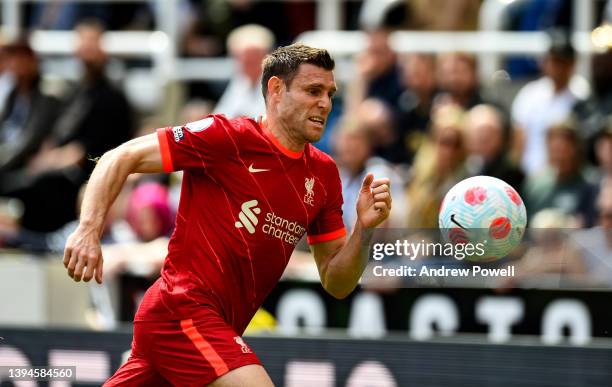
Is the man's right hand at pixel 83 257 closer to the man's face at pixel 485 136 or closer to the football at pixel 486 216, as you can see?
the football at pixel 486 216

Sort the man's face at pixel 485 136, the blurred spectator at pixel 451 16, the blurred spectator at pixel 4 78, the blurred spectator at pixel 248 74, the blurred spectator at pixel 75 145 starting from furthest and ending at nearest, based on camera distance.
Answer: the blurred spectator at pixel 4 78 → the blurred spectator at pixel 75 145 → the blurred spectator at pixel 451 16 → the blurred spectator at pixel 248 74 → the man's face at pixel 485 136

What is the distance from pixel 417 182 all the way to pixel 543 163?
101 cm

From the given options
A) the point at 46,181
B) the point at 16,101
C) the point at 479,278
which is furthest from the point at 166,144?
the point at 16,101

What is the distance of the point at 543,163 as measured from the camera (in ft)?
33.4

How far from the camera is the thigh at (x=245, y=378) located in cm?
607

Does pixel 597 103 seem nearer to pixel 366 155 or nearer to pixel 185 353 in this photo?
pixel 366 155

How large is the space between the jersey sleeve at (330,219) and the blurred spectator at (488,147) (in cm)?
323

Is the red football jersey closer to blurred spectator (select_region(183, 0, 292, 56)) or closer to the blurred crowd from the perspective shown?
the blurred crowd

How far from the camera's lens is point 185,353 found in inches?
247

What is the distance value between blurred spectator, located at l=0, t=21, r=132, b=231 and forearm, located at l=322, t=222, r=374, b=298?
5.58m

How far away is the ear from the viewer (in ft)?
21.2

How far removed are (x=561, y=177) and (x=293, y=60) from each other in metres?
3.91


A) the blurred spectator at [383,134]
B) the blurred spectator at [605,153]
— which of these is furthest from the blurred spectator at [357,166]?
the blurred spectator at [605,153]

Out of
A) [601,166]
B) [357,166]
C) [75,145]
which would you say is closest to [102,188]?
[357,166]
